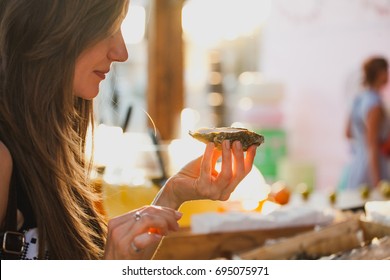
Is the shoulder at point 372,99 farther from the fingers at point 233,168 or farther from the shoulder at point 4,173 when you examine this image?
the shoulder at point 4,173

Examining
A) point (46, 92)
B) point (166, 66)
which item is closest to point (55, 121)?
point (46, 92)

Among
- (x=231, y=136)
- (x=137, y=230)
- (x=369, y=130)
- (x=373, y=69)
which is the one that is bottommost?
(x=369, y=130)

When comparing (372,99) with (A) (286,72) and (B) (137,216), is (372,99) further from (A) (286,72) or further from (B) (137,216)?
(B) (137,216)

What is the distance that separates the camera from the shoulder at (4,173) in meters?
0.93

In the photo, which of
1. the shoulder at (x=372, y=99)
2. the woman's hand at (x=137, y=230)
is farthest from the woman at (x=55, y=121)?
the shoulder at (x=372, y=99)

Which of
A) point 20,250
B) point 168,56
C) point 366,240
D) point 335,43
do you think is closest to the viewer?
point 20,250

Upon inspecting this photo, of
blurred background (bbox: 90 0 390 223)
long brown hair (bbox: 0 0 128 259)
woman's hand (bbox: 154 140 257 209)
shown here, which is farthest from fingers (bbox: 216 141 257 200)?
blurred background (bbox: 90 0 390 223)

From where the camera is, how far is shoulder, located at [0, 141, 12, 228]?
93 cm

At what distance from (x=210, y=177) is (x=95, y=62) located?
0.89 feet

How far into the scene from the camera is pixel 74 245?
1054 mm

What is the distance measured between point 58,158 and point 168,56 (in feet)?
10.1

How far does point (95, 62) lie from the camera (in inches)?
39.8
